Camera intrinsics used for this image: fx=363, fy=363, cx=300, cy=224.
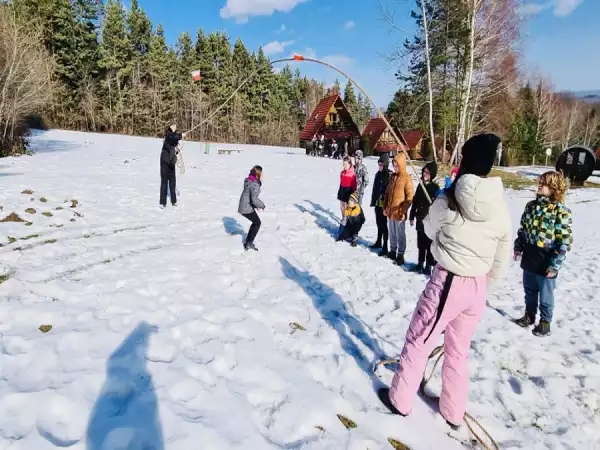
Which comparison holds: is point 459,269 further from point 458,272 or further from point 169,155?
point 169,155

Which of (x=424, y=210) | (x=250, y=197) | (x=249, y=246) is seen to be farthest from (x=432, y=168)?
(x=249, y=246)

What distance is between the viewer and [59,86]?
39312mm

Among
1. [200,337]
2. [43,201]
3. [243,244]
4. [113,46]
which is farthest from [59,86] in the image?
[200,337]

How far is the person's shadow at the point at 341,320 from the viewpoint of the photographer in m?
3.49

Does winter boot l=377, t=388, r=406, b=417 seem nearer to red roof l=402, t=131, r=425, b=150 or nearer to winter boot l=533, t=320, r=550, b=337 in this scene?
winter boot l=533, t=320, r=550, b=337

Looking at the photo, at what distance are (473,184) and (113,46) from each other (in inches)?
1992

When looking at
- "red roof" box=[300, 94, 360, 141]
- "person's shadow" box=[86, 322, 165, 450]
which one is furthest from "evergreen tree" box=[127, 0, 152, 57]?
"person's shadow" box=[86, 322, 165, 450]

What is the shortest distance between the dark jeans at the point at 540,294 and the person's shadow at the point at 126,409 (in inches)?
162

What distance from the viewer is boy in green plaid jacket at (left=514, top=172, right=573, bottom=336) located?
393cm

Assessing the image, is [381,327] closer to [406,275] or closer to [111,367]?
[406,275]

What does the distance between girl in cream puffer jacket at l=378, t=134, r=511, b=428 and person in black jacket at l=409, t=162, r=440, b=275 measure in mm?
3315

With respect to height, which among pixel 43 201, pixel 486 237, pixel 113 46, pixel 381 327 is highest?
pixel 113 46

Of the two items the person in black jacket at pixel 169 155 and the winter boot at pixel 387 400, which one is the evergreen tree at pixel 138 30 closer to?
the person in black jacket at pixel 169 155

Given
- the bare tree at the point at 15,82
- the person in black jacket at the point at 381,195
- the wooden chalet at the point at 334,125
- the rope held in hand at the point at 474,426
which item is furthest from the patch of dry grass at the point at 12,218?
the wooden chalet at the point at 334,125
